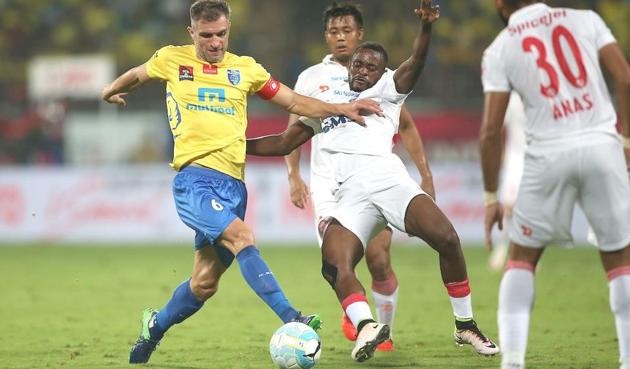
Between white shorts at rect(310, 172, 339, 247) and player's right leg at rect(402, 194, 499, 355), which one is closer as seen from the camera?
player's right leg at rect(402, 194, 499, 355)

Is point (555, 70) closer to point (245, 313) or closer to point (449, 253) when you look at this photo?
point (449, 253)

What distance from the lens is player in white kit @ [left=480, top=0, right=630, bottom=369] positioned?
18.0 ft

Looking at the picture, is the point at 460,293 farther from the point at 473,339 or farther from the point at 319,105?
the point at 319,105

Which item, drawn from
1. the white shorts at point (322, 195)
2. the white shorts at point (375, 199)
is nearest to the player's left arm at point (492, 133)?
the white shorts at point (375, 199)

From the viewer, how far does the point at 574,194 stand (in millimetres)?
5559

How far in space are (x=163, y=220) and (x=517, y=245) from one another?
46.0ft

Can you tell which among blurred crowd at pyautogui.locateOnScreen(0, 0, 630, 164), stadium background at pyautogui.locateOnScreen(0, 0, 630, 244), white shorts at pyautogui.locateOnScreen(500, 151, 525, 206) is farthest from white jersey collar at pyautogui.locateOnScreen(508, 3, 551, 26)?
blurred crowd at pyautogui.locateOnScreen(0, 0, 630, 164)

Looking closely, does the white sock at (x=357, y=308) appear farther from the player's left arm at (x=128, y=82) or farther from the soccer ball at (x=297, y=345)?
the player's left arm at (x=128, y=82)

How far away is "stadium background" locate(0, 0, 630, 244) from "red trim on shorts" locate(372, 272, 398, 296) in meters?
9.72

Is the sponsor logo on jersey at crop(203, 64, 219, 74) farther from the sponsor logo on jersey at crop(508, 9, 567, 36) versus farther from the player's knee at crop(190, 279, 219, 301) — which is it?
the sponsor logo on jersey at crop(508, 9, 567, 36)

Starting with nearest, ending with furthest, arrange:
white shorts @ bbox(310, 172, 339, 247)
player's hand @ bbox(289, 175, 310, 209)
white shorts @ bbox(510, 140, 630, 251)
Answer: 1. white shorts @ bbox(510, 140, 630, 251)
2. white shorts @ bbox(310, 172, 339, 247)
3. player's hand @ bbox(289, 175, 310, 209)

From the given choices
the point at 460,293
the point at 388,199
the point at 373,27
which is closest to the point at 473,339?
the point at 460,293

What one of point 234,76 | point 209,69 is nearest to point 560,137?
point 234,76

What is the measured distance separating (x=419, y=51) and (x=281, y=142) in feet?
4.00
